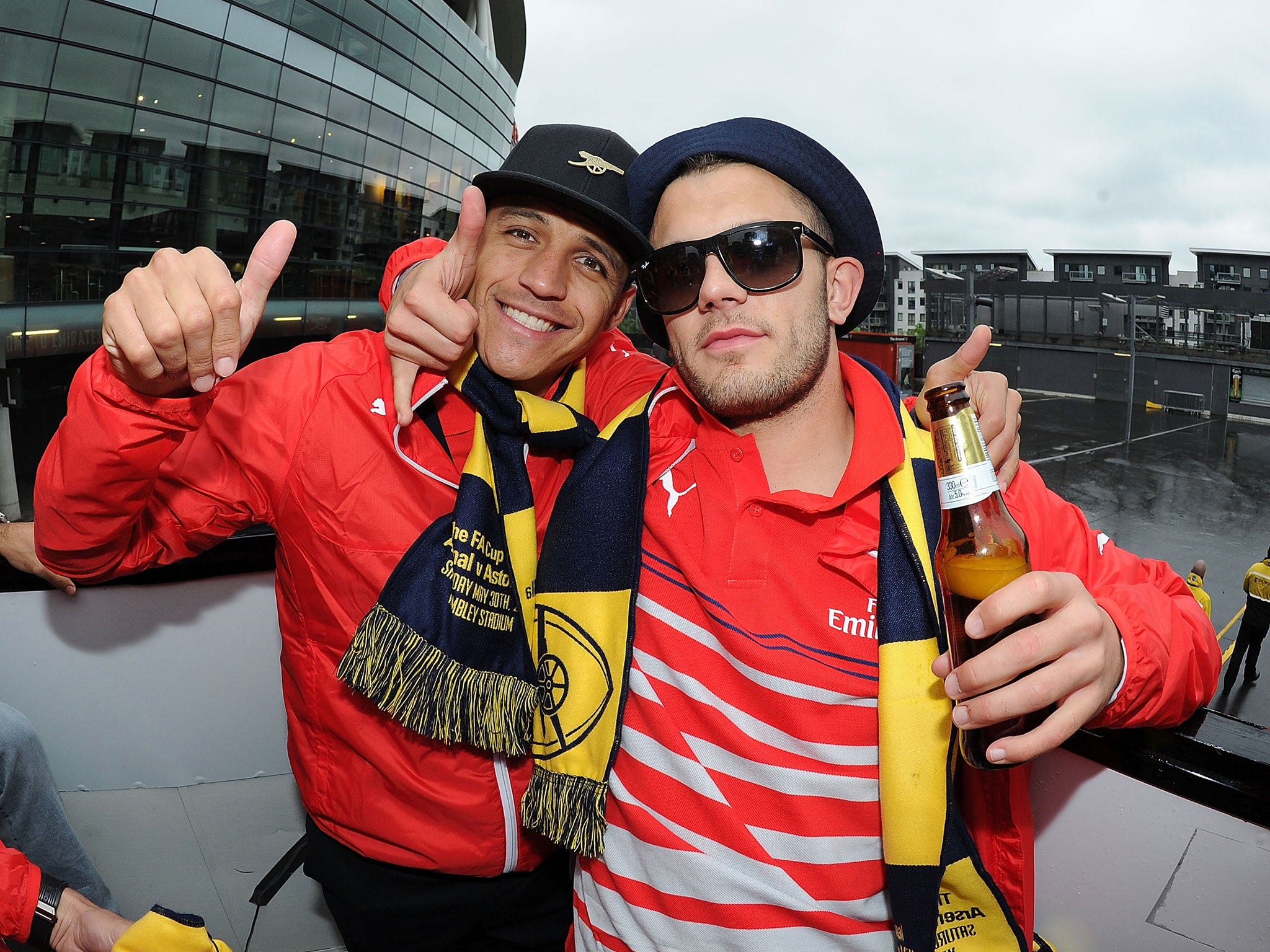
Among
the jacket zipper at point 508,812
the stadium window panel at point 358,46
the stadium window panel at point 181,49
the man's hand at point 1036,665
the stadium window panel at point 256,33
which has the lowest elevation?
the jacket zipper at point 508,812

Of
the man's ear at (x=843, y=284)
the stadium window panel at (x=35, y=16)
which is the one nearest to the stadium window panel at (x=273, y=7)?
the stadium window panel at (x=35, y=16)

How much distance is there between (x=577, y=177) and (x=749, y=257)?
19.0 inches

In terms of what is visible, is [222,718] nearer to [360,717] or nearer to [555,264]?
[360,717]

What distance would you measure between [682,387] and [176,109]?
507 cm

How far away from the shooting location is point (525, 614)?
4.88 feet

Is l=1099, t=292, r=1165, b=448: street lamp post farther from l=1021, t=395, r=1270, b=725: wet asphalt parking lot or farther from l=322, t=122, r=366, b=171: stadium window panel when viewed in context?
l=322, t=122, r=366, b=171: stadium window panel

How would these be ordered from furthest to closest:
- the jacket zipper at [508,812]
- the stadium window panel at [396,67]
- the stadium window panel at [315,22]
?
1. the stadium window panel at [396,67]
2. the stadium window panel at [315,22]
3. the jacket zipper at [508,812]

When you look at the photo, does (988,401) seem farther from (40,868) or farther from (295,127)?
(295,127)

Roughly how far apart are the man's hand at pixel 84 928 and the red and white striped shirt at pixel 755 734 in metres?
0.98

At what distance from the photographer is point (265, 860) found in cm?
242

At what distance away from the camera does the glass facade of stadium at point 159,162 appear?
371 cm

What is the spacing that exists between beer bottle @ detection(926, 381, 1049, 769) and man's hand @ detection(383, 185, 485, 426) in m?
0.86

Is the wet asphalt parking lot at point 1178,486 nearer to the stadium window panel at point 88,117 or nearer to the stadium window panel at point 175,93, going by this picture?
the stadium window panel at point 175,93

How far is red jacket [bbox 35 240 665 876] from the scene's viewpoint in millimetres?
1406
